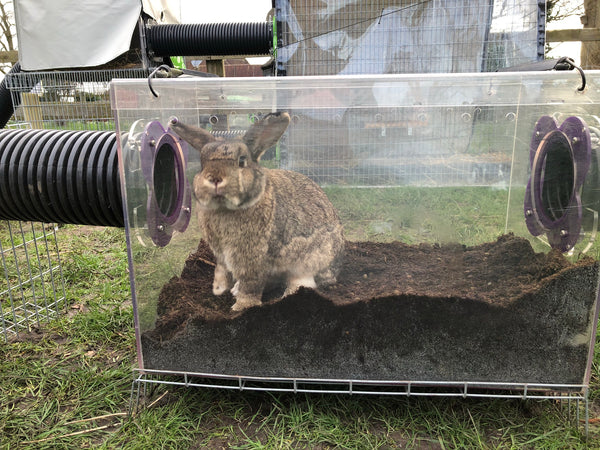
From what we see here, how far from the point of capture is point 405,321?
1.93 meters

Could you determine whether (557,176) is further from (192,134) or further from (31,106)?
(31,106)

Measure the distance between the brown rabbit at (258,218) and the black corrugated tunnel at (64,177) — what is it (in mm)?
545

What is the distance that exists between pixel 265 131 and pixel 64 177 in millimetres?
1113

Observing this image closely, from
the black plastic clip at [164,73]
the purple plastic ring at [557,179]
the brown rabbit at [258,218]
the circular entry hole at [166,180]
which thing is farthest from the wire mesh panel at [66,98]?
the purple plastic ring at [557,179]

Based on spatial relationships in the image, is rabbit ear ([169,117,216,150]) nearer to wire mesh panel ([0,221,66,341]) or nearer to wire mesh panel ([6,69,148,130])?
wire mesh panel ([0,221,66,341])

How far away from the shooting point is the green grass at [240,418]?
6.48ft

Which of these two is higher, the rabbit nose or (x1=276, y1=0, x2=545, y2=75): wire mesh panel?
(x1=276, y1=0, x2=545, y2=75): wire mesh panel

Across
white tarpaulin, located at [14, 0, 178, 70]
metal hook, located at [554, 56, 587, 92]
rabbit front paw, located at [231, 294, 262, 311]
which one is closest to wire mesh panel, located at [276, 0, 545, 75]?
white tarpaulin, located at [14, 0, 178, 70]

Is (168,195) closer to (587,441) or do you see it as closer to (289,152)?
(289,152)

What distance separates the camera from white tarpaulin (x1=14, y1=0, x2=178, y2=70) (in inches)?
Result: 235

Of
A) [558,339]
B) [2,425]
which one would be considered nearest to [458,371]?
[558,339]

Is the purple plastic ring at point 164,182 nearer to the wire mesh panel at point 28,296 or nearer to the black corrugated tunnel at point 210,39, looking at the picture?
the wire mesh panel at point 28,296

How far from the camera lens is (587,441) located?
6.36ft

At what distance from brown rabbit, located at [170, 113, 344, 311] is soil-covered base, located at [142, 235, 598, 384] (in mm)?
71
